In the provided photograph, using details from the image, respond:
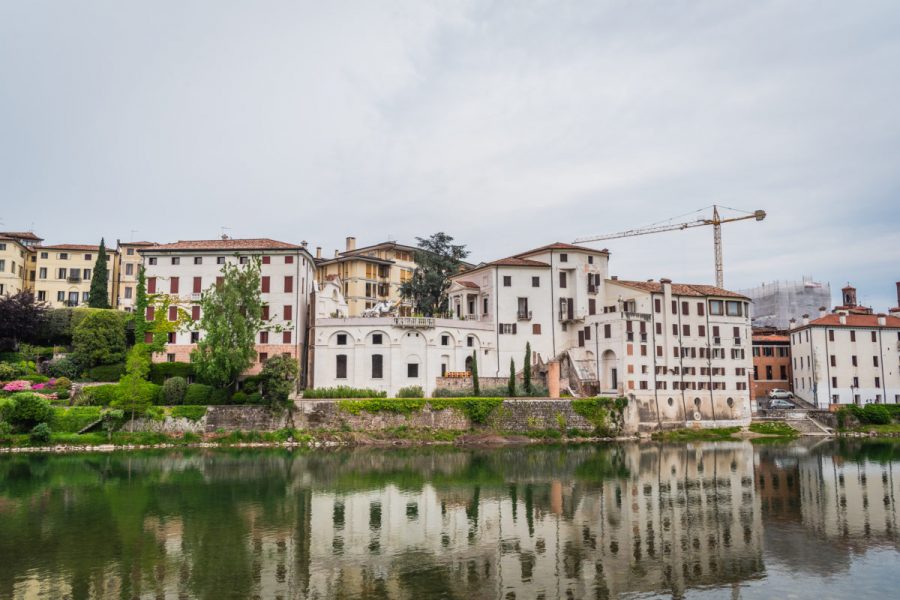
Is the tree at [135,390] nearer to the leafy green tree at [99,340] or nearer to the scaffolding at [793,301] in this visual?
the leafy green tree at [99,340]

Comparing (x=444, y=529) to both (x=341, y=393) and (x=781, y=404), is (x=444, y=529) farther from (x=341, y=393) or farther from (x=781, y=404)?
(x=781, y=404)

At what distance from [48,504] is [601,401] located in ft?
133

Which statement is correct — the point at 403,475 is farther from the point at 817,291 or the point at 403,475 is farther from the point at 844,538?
the point at 817,291

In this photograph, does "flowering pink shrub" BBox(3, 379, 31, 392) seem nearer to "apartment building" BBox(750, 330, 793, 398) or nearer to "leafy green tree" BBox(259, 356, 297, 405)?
"leafy green tree" BBox(259, 356, 297, 405)

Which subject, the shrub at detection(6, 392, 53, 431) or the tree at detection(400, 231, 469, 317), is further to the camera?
the tree at detection(400, 231, 469, 317)

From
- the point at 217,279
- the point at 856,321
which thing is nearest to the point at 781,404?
the point at 856,321

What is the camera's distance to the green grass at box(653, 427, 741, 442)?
5875 cm

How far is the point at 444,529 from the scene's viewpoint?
81.9ft

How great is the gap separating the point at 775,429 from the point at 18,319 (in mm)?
66937

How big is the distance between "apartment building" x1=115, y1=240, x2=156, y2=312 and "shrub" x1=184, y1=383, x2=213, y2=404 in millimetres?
27843

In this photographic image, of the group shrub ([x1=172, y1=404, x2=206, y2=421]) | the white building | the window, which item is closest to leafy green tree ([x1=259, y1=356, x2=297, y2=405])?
shrub ([x1=172, y1=404, x2=206, y2=421])

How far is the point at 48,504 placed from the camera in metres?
28.6

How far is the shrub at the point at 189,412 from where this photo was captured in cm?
5062

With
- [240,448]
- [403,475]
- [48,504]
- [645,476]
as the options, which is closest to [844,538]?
[645,476]
